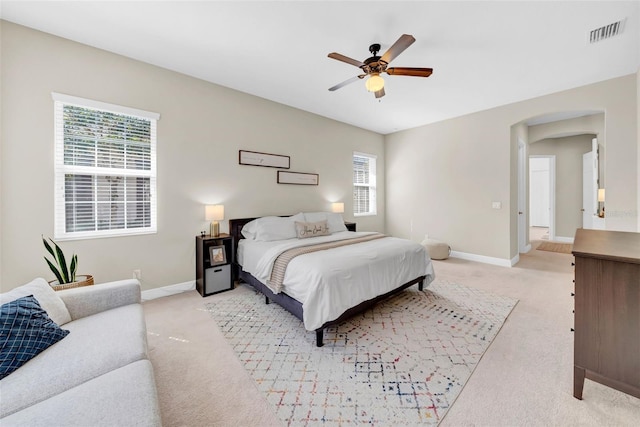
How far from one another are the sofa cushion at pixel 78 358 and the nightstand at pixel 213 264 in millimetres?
1584

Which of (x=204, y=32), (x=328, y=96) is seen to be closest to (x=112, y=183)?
(x=204, y=32)

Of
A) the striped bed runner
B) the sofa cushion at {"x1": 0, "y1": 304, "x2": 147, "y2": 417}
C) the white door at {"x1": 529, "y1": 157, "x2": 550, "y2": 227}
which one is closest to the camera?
the sofa cushion at {"x1": 0, "y1": 304, "x2": 147, "y2": 417}

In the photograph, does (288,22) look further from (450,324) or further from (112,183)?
(450,324)

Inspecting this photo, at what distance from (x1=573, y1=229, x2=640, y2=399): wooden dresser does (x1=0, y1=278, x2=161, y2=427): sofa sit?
2.32 metres

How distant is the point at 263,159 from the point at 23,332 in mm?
3290

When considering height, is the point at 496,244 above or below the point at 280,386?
above

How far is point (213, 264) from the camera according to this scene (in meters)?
3.36

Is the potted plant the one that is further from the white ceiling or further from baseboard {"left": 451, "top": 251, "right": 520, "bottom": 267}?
baseboard {"left": 451, "top": 251, "right": 520, "bottom": 267}

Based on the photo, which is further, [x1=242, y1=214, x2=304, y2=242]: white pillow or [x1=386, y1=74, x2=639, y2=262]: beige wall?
[x1=242, y1=214, x2=304, y2=242]: white pillow

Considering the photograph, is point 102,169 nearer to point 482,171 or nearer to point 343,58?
point 343,58

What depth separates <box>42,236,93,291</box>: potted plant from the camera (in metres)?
2.35

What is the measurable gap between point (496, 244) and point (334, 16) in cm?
457

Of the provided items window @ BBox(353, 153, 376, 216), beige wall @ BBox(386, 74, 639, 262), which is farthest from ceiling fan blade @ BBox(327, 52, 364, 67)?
beige wall @ BBox(386, 74, 639, 262)

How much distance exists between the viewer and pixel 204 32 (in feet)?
8.20
